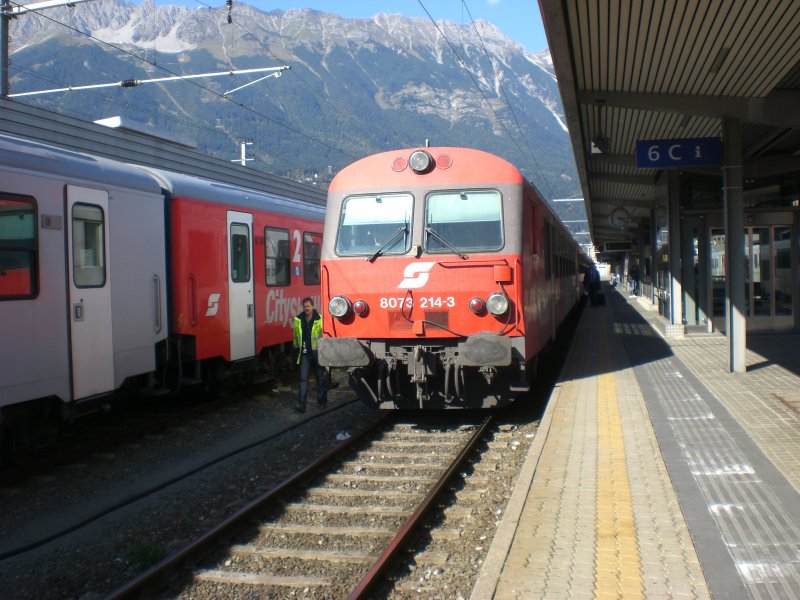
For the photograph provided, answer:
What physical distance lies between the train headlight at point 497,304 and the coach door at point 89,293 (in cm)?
410

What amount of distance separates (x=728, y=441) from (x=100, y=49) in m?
208

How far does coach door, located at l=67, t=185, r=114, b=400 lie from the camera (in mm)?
7734

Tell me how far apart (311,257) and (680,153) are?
21.0 ft

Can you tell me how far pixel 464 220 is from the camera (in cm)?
866

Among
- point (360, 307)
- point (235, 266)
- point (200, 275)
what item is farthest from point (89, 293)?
point (235, 266)

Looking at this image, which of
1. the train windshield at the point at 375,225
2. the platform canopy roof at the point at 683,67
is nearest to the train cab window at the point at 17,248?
the train windshield at the point at 375,225

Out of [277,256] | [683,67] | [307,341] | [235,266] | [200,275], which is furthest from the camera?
[277,256]

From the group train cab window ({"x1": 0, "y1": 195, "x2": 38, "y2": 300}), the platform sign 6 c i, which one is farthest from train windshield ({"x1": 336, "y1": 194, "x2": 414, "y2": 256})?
the platform sign 6 c i

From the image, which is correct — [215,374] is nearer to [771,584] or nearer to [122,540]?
[122,540]

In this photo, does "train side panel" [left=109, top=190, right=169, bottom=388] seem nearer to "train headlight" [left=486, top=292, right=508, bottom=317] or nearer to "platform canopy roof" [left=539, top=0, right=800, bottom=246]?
"train headlight" [left=486, top=292, right=508, bottom=317]

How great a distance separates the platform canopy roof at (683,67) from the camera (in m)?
8.66

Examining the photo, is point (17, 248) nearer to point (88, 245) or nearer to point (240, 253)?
point (88, 245)

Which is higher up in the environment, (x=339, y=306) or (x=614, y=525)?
(x=339, y=306)

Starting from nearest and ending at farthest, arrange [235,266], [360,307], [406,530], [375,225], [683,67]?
[406,530] < [360,307] < [375,225] < [683,67] < [235,266]
